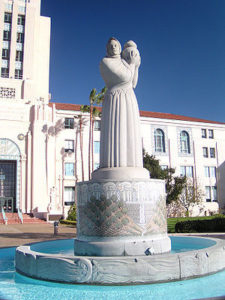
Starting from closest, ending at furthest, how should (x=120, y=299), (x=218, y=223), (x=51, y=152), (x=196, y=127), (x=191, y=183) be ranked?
(x=120, y=299), (x=218, y=223), (x=51, y=152), (x=191, y=183), (x=196, y=127)

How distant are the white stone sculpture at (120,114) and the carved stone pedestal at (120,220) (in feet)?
1.77

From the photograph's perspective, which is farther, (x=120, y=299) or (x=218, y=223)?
(x=218, y=223)

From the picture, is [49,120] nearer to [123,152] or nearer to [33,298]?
[123,152]

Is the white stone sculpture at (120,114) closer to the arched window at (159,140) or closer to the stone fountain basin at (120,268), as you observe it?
the stone fountain basin at (120,268)

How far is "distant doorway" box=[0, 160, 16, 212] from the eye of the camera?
34875mm

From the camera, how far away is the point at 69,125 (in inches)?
1492

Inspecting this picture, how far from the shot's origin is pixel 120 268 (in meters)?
5.51

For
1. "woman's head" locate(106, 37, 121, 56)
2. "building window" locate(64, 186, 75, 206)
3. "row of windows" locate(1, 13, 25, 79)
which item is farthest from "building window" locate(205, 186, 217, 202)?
"woman's head" locate(106, 37, 121, 56)

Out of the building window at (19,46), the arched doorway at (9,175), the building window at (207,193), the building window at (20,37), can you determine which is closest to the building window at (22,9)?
the building window at (20,37)

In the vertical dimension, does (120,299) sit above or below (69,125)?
below

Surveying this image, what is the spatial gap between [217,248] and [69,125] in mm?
32781

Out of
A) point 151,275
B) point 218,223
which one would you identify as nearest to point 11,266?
point 151,275

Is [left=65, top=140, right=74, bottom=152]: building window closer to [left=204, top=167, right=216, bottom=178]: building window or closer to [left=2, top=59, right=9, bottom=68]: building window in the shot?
[left=2, top=59, right=9, bottom=68]: building window

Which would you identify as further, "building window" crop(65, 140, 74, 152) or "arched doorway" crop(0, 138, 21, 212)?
"building window" crop(65, 140, 74, 152)
